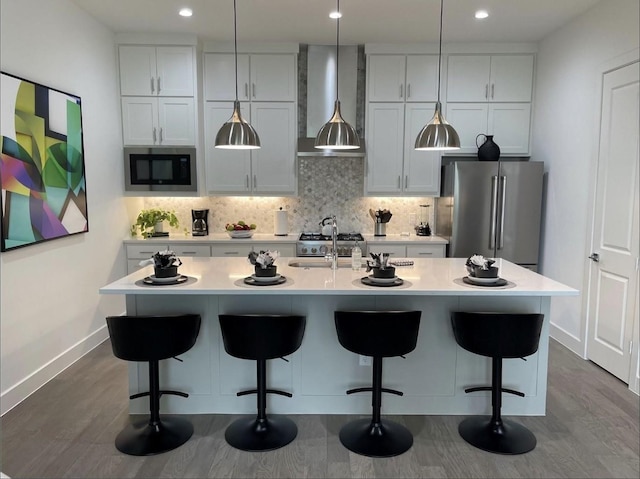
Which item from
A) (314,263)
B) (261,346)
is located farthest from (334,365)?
(314,263)

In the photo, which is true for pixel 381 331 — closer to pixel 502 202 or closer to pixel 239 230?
pixel 502 202

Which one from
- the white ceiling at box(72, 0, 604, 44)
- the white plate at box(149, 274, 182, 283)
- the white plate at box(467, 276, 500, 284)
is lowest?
the white plate at box(149, 274, 182, 283)

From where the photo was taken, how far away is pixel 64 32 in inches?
152

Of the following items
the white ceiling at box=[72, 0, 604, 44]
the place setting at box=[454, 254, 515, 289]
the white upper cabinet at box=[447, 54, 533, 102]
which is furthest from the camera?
the white upper cabinet at box=[447, 54, 533, 102]

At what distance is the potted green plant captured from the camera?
511 cm

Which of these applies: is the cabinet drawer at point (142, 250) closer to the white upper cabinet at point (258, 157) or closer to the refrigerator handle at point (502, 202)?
the white upper cabinet at point (258, 157)

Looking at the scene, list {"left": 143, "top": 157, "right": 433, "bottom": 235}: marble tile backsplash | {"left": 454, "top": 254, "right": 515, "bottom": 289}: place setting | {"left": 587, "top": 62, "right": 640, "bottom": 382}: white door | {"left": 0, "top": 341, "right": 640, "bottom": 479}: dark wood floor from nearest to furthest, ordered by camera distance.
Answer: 1. {"left": 0, "top": 341, "right": 640, "bottom": 479}: dark wood floor
2. {"left": 454, "top": 254, "right": 515, "bottom": 289}: place setting
3. {"left": 587, "top": 62, "right": 640, "bottom": 382}: white door
4. {"left": 143, "top": 157, "right": 433, "bottom": 235}: marble tile backsplash

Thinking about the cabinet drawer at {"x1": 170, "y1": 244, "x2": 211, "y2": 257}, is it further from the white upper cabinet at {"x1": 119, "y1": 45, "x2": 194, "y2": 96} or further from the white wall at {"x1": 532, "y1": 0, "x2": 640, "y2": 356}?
the white wall at {"x1": 532, "y1": 0, "x2": 640, "y2": 356}

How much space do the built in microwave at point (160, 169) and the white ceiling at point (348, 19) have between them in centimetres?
119

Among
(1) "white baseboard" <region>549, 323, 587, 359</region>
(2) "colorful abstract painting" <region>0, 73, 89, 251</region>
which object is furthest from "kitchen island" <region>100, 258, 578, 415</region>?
(1) "white baseboard" <region>549, 323, 587, 359</region>

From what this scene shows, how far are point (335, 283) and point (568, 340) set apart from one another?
8.85 feet

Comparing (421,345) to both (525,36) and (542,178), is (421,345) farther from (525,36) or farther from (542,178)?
(525,36)

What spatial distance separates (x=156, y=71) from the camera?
4922 millimetres

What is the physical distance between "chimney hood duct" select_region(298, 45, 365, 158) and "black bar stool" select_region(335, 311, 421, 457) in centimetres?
285
